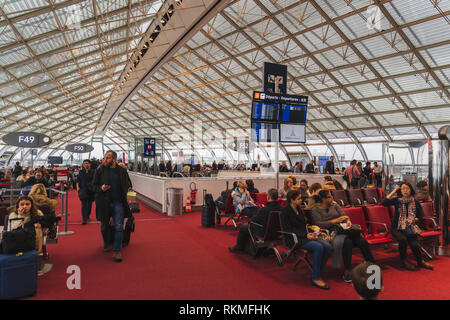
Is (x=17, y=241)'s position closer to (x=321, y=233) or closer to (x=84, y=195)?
(x=321, y=233)

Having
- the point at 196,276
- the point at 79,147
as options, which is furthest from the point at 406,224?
the point at 79,147

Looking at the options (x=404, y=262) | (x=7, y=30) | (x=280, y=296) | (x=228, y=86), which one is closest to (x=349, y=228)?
(x=404, y=262)

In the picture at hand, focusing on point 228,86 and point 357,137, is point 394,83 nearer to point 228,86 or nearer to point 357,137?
point 357,137

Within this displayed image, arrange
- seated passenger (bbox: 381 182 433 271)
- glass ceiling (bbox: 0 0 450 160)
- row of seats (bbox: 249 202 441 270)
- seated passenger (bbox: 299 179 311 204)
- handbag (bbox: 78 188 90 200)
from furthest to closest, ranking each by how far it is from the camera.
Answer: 1. glass ceiling (bbox: 0 0 450 160)
2. handbag (bbox: 78 188 90 200)
3. seated passenger (bbox: 299 179 311 204)
4. row of seats (bbox: 249 202 441 270)
5. seated passenger (bbox: 381 182 433 271)

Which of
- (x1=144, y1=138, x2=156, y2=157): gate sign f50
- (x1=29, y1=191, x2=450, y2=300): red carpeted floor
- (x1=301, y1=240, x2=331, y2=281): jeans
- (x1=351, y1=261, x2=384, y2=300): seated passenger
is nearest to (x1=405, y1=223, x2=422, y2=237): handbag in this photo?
(x1=29, y1=191, x2=450, y2=300): red carpeted floor

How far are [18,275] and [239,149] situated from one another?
2071 centimetres

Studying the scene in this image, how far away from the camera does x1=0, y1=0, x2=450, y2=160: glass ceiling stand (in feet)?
52.5

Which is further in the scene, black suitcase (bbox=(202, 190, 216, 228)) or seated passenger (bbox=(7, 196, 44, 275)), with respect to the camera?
black suitcase (bbox=(202, 190, 216, 228))

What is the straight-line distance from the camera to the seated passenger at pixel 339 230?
4387mm

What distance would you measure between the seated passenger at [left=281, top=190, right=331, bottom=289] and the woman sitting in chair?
260 cm

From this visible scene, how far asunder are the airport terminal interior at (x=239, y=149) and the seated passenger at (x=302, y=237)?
0.02 m

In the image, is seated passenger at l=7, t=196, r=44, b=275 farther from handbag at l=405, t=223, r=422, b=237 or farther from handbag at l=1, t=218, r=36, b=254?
handbag at l=405, t=223, r=422, b=237

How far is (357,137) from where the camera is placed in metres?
30.0

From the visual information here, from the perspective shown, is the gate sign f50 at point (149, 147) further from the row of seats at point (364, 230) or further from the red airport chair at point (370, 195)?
the row of seats at point (364, 230)
